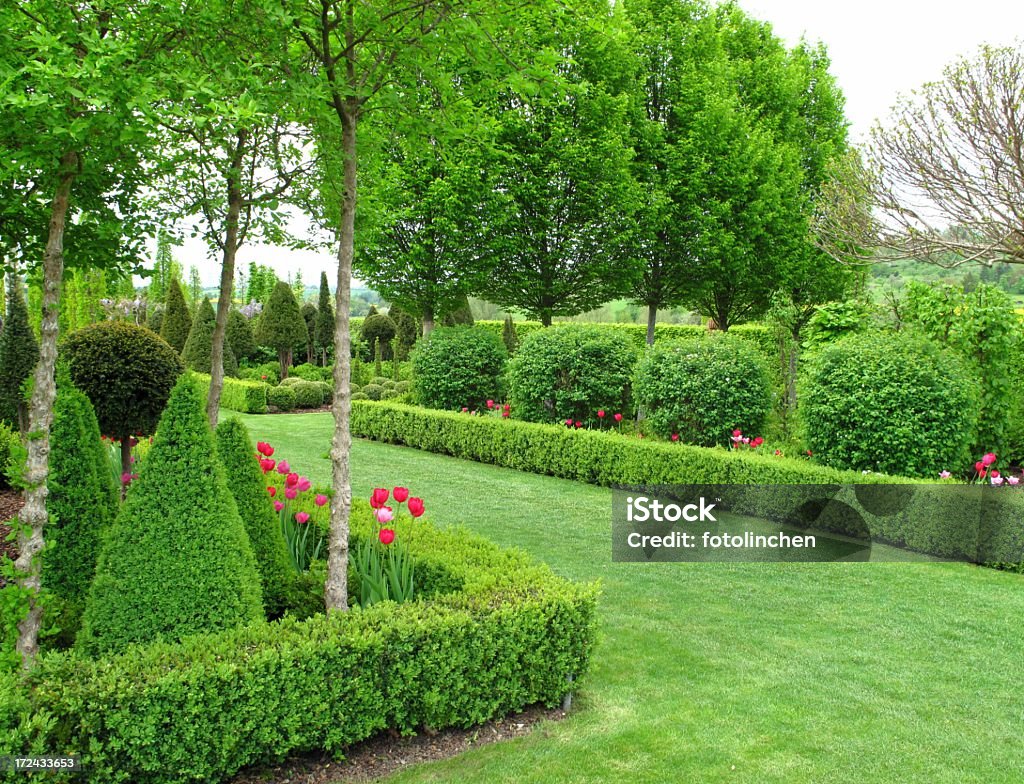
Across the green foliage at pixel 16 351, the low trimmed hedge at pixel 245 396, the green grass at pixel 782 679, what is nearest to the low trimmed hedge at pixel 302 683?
the green grass at pixel 782 679

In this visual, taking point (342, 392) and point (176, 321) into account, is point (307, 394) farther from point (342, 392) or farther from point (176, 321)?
point (342, 392)

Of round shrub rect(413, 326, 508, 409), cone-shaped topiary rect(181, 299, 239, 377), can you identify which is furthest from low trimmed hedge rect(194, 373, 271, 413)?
round shrub rect(413, 326, 508, 409)

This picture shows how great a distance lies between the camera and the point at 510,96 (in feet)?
52.2

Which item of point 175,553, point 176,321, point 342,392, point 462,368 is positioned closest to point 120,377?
point 342,392

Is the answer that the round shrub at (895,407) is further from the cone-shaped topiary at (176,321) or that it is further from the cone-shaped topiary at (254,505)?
the cone-shaped topiary at (176,321)

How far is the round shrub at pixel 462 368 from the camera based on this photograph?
46.7 ft

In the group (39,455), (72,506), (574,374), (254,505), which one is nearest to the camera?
(39,455)

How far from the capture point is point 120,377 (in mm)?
7922

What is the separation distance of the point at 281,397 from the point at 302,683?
705 inches

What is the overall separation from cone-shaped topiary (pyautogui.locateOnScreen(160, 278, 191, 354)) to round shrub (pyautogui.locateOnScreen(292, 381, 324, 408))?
6.37 m

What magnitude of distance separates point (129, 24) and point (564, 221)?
12.5 m

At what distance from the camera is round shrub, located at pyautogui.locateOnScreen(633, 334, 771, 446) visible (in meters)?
10.2

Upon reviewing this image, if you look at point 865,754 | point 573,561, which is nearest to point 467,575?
point 865,754

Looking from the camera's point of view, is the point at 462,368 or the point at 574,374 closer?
the point at 574,374
